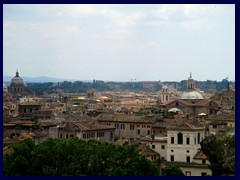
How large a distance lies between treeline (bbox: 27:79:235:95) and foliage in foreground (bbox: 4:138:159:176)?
72680mm

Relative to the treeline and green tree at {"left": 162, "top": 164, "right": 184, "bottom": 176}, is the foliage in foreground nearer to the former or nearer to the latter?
green tree at {"left": 162, "top": 164, "right": 184, "bottom": 176}

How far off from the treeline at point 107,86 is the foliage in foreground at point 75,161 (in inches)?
2861

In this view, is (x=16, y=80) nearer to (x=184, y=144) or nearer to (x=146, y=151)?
(x=146, y=151)

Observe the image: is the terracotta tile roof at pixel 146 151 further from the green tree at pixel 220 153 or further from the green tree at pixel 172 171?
the green tree at pixel 220 153

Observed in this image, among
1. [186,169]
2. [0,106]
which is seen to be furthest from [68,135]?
[0,106]

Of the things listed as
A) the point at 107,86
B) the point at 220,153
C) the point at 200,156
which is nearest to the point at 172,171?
the point at 200,156

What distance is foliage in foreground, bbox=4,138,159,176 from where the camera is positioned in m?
12.9

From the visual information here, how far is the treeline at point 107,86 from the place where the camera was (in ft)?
302

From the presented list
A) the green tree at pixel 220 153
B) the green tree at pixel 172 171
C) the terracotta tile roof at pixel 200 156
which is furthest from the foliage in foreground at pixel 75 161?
the green tree at pixel 220 153

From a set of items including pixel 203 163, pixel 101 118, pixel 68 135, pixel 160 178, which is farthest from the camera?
pixel 101 118

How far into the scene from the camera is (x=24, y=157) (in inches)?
517

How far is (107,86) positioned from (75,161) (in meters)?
Result: 108
